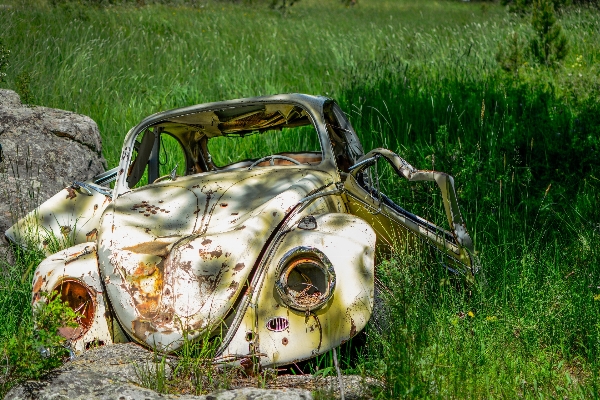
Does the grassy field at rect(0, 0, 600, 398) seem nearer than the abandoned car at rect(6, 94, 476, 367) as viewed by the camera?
No

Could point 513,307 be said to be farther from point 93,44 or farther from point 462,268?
point 93,44

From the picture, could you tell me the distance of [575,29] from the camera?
13.4 meters

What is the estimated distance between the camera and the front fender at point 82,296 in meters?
4.35

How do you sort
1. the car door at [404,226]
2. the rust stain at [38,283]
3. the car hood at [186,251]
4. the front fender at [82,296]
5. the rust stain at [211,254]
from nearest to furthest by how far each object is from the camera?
the car hood at [186,251] < the rust stain at [211,254] < the front fender at [82,296] < the rust stain at [38,283] < the car door at [404,226]

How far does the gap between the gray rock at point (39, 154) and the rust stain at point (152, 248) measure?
96.3 inches

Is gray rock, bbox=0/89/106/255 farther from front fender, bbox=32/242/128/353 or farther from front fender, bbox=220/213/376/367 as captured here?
front fender, bbox=220/213/376/367

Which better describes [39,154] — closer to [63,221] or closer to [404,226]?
[63,221]

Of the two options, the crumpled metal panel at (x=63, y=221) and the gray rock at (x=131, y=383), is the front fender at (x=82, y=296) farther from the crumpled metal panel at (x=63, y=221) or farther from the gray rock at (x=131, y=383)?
the crumpled metal panel at (x=63, y=221)

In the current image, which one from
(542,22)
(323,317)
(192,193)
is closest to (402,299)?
(323,317)

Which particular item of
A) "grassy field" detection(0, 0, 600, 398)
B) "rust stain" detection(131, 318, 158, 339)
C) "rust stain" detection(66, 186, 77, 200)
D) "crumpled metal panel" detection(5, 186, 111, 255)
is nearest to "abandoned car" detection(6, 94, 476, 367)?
"rust stain" detection(131, 318, 158, 339)

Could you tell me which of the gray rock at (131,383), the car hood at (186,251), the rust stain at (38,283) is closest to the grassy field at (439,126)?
the gray rock at (131,383)

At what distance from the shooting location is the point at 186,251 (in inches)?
166

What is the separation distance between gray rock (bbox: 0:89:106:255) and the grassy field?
0.91 metres

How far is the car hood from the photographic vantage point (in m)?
4.06
